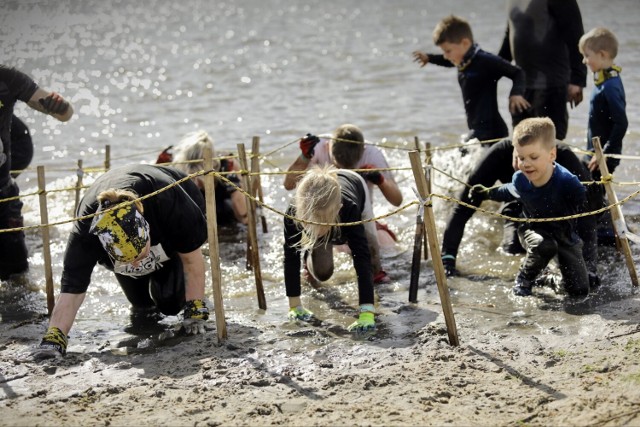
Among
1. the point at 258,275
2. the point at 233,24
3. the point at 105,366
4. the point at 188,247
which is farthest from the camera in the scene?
the point at 233,24

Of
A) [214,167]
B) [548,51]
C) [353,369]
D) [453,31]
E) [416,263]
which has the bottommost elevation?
[353,369]

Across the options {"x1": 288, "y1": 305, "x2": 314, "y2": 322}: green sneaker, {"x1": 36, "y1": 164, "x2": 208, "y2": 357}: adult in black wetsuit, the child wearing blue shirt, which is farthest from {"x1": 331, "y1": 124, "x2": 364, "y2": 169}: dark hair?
the child wearing blue shirt

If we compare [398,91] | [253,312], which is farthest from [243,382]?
[398,91]

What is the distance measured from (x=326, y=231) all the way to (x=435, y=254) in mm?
846

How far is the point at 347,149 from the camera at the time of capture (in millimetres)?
7051

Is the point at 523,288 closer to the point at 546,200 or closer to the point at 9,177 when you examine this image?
the point at 546,200

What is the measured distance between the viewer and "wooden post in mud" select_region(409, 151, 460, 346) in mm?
5305

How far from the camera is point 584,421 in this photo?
4.22 m

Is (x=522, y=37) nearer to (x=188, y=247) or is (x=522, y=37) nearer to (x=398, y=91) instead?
(x=188, y=247)

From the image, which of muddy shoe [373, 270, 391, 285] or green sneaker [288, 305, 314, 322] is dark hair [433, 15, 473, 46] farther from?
green sneaker [288, 305, 314, 322]

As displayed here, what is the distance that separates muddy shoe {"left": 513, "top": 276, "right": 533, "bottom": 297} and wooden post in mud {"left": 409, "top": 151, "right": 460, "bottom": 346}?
3.84 feet

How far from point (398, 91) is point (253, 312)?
9.97 meters

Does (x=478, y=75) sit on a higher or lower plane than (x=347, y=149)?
higher

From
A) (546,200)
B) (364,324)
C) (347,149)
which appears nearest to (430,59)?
(347,149)
